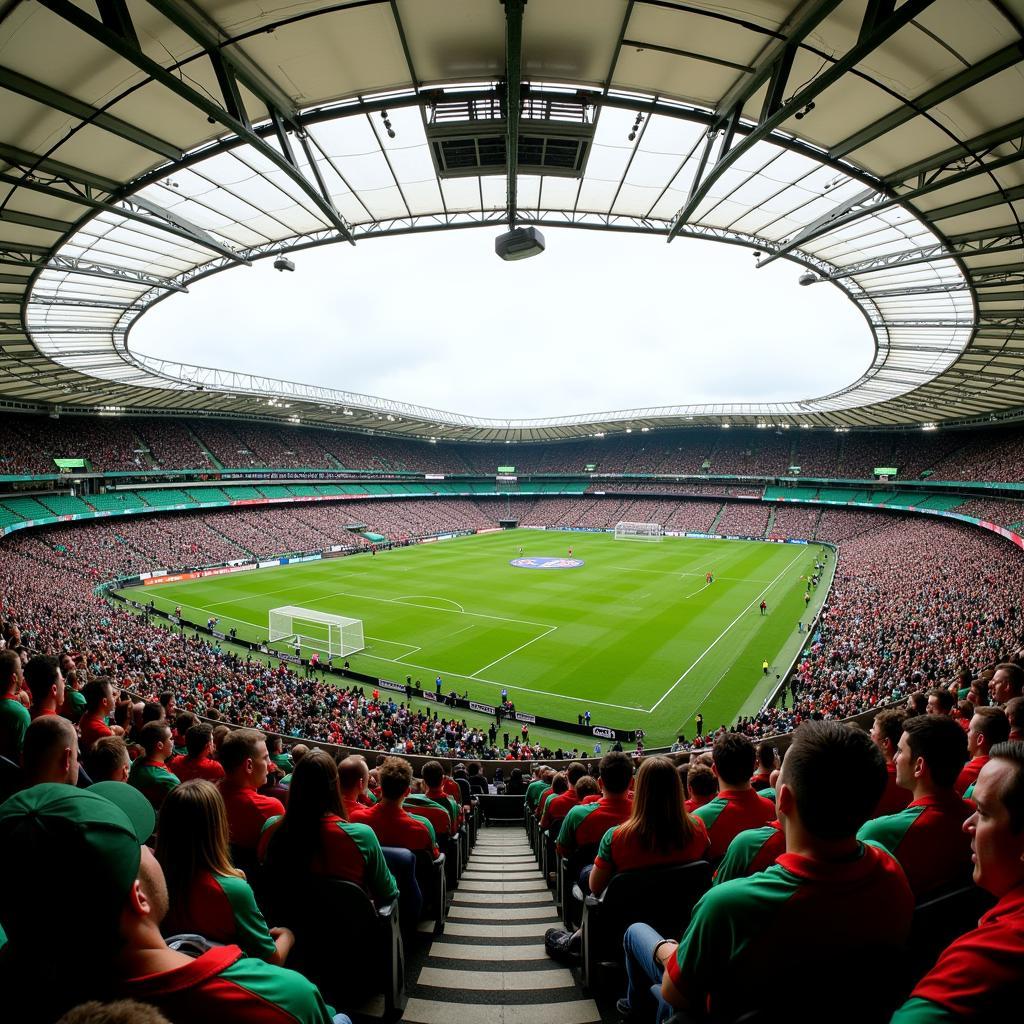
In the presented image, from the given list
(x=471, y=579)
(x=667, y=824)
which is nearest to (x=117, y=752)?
(x=667, y=824)

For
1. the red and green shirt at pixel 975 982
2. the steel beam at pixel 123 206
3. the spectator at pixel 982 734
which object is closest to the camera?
the red and green shirt at pixel 975 982

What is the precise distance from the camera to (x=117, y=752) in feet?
13.6

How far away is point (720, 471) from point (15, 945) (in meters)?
82.9

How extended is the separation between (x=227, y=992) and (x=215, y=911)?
85 cm

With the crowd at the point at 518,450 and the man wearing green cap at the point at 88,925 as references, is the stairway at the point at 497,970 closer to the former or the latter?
the man wearing green cap at the point at 88,925

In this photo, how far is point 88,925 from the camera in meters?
1.53

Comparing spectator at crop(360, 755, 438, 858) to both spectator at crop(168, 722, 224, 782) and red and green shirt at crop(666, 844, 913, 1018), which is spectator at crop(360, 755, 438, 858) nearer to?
spectator at crop(168, 722, 224, 782)

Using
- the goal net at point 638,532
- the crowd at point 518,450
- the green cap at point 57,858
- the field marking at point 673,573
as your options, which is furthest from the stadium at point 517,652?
the goal net at point 638,532

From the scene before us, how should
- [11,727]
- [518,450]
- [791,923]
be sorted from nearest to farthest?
[791,923] < [11,727] < [518,450]

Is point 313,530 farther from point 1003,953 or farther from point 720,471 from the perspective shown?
point 1003,953

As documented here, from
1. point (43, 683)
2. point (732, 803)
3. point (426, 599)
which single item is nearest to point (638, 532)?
point (426, 599)

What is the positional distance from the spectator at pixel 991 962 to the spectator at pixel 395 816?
353cm

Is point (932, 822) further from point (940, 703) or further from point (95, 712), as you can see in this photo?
point (95, 712)

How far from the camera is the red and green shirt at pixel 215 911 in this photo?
2.45 meters
